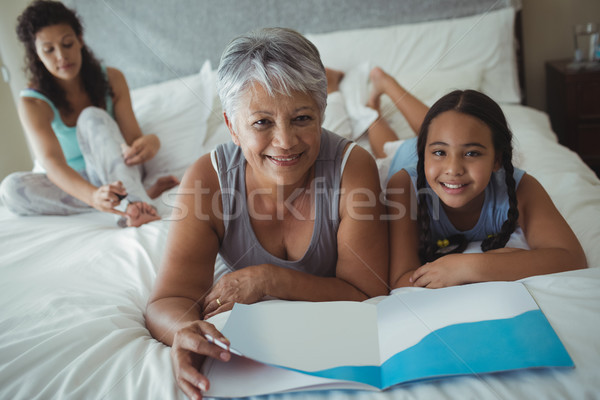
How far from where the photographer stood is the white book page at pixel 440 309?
2.54 feet

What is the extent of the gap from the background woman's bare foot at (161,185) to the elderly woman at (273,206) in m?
0.74

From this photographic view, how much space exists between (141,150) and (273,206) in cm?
90

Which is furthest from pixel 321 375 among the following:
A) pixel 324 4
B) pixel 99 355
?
pixel 324 4

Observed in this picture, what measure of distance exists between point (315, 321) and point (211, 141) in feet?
4.50

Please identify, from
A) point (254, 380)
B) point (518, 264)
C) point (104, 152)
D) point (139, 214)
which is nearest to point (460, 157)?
point (518, 264)

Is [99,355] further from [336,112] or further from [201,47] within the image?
[201,47]

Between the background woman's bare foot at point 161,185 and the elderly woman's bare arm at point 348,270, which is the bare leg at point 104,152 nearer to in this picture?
the background woman's bare foot at point 161,185

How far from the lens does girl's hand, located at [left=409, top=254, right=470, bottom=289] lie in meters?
0.97

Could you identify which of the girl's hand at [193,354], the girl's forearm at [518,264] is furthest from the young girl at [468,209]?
the girl's hand at [193,354]

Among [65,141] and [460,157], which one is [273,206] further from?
[65,141]

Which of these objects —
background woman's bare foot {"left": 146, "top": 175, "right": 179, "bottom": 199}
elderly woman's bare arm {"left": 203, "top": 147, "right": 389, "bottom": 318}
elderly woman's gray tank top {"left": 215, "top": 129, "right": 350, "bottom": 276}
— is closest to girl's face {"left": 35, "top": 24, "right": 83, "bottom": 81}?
background woman's bare foot {"left": 146, "top": 175, "right": 179, "bottom": 199}

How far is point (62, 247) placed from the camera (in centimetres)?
138

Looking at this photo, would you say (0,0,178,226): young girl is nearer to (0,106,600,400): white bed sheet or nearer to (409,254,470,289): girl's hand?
(0,106,600,400): white bed sheet

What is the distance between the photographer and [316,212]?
108cm
